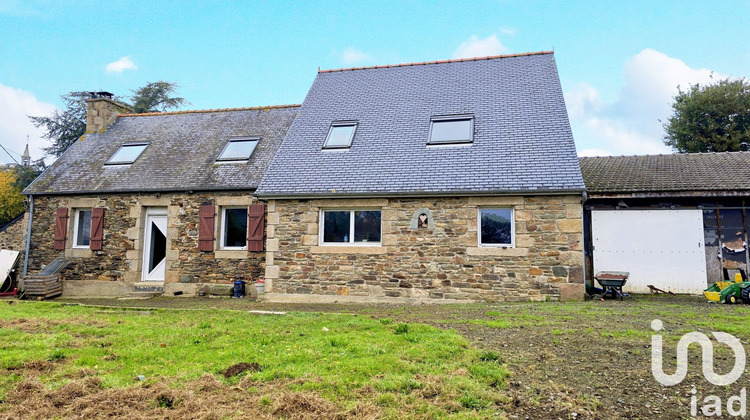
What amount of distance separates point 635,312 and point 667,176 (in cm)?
608

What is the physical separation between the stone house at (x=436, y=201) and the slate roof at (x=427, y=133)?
0.13 feet

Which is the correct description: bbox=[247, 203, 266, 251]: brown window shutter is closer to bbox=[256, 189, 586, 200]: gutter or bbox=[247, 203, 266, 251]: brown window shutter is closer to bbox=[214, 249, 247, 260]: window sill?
bbox=[214, 249, 247, 260]: window sill

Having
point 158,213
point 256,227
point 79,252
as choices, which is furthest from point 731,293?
point 79,252

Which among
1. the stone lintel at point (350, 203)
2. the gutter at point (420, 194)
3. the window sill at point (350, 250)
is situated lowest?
the window sill at point (350, 250)

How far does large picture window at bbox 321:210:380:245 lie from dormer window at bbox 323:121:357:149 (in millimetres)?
2018

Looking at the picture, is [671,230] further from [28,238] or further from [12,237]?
[12,237]

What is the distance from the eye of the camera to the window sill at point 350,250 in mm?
9992

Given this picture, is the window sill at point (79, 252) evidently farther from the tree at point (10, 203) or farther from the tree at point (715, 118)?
the tree at point (715, 118)

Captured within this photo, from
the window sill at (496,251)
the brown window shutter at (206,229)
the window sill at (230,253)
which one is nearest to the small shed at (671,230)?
the window sill at (496,251)

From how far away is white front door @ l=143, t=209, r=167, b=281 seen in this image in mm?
12758

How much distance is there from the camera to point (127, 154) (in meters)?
14.3

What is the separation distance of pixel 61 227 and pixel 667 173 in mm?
16951
